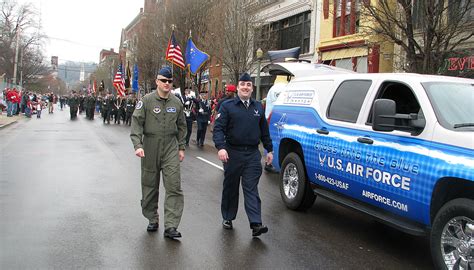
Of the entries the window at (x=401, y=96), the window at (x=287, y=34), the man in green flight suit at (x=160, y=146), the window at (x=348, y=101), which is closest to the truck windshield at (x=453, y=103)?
the window at (x=401, y=96)

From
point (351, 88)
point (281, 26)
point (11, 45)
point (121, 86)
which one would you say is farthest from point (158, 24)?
point (11, 45)

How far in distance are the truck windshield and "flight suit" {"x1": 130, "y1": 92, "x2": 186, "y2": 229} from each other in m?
2.86

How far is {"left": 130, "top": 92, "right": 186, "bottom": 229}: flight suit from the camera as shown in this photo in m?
5.44

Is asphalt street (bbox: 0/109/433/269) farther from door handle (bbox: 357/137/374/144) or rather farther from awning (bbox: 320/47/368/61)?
awning (bbox: 320/47/368/61)

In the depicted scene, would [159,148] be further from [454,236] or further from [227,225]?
[454,236]

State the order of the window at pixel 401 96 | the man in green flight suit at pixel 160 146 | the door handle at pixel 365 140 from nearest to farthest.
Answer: the door handle at pixel 365 140 < the window at pixel 401 96 < the man in green flight suit at pixel 160 146

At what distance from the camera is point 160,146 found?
5.50 m

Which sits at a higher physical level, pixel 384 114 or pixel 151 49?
pixel 151 49

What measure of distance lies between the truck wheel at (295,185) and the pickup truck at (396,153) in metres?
0.02

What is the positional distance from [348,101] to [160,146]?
2.39 m

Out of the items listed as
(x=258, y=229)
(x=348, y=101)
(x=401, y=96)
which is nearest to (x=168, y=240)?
(x=258, y=229)

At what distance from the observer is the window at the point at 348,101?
567 cm

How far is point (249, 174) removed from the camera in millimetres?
5621

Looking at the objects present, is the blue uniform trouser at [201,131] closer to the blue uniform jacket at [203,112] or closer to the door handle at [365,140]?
the blue uniform jacket at [203,112]
